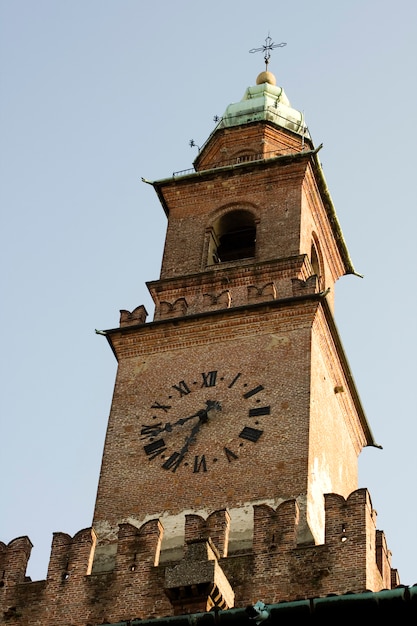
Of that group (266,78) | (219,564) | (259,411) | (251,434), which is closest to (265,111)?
(266,78)

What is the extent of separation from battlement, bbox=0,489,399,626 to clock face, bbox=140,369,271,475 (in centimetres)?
278

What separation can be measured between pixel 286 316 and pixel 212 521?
596 cm

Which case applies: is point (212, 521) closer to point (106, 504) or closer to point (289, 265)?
point (106, 504)

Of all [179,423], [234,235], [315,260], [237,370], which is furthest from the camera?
[315,260]

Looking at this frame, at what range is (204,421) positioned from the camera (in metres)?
23.8

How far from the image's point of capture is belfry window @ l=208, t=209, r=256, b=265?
28969 millimetres

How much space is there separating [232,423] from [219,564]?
16.0 ft

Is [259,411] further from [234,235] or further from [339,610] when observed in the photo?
[339,610]

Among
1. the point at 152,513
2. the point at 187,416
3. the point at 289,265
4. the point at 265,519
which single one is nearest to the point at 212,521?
the point at 265,519

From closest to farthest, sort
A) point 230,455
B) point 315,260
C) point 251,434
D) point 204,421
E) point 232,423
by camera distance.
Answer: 1. point 230,455
2. point 251,434
3. point 232,423
4. point 204,421
5. point 315,260

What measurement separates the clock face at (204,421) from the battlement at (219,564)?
2784mm

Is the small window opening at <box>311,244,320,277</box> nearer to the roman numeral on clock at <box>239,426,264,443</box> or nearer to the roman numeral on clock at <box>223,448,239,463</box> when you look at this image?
the roman numeral on clock at <box>239,426,264,443</box>

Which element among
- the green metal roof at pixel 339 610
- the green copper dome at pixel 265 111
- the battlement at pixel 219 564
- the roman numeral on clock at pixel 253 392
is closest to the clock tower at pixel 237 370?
the roman numeral on clock at pixel 253 392

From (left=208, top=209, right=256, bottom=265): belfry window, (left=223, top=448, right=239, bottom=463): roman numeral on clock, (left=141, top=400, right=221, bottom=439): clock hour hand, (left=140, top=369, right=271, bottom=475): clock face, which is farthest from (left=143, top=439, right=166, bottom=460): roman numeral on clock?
(left=208, top=209, right=256, bottom=265): belfry window
